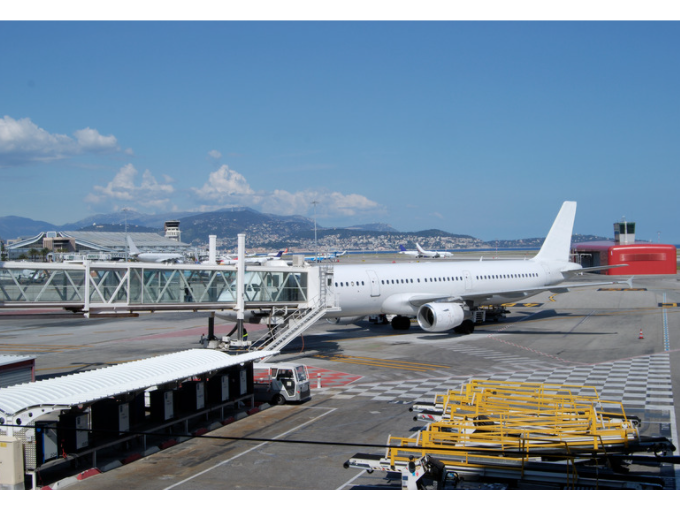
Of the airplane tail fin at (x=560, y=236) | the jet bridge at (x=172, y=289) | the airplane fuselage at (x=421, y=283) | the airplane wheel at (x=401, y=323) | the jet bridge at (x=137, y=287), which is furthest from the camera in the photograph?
the airplane tail fin at (x=560, y=236)

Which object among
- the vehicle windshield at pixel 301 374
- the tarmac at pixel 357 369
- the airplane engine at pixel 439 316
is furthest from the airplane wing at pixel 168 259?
the vehicle windshield at pixel 301 374

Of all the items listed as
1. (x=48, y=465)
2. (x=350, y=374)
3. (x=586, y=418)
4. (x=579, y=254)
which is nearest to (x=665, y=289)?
(x=579, y=254)

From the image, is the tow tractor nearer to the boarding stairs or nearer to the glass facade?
the boarding stairs

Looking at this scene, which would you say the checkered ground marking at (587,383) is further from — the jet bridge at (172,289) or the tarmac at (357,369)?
the jet bridge at (172,289)

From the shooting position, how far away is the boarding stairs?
32634 millimetres

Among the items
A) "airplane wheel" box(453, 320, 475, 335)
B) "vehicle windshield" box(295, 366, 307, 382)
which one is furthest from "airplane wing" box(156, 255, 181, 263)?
"vehicle windshield" box(295, 366, 307, 382)

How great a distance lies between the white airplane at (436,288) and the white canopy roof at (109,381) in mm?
16096

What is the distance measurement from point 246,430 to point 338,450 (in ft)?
13.8

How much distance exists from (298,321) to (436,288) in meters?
14.8

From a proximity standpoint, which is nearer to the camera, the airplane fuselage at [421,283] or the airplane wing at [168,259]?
the airplane fuselage at [421,283]

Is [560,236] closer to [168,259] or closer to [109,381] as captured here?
[109,381]

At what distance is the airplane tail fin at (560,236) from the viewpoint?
5612cm
